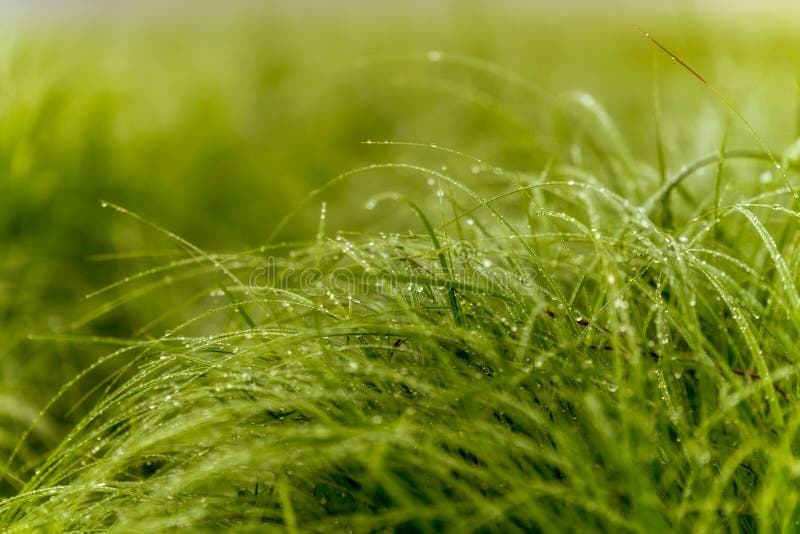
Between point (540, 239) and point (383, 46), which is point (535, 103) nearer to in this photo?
point (383, 46)

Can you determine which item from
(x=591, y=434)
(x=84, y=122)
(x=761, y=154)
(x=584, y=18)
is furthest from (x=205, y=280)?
(x=584, y=18)

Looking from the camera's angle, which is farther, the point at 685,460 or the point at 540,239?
the point at 540,239

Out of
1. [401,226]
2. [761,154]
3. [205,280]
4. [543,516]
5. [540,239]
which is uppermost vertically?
[761,154]

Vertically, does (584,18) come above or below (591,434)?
above

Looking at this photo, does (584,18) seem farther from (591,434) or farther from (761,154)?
(591,434)

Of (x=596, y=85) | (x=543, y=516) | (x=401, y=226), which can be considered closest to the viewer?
(x=543, y=516)

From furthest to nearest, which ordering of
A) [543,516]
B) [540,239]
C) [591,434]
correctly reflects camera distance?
1. [540,239]
2. [591,434]
3. [543,516]
